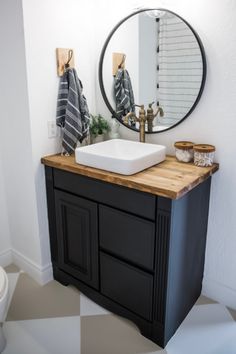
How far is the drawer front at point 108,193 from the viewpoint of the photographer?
54.9 inches

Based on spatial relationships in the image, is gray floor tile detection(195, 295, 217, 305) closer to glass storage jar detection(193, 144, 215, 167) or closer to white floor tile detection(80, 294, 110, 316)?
white floor tile detection(80, 294, 110, 316)

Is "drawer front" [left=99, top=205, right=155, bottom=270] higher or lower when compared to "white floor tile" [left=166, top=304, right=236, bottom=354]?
higher

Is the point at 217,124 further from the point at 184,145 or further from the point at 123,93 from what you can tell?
the point at 123,93

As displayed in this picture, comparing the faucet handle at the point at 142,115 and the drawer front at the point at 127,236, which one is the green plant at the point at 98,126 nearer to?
the faucet handle at the point at 142,115

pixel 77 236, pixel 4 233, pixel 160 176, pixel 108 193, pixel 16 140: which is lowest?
pixel 4 233

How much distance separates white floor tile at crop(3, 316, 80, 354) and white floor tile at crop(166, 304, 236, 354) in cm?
51

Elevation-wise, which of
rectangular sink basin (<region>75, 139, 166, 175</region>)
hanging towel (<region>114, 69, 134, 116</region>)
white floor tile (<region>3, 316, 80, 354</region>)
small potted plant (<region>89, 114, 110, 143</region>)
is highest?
hanging towel (<region>114, 69, 134, 116</region>)

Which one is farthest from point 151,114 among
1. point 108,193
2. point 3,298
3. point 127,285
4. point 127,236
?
point 3,298

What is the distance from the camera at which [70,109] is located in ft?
5.84

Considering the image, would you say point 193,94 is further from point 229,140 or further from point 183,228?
point 183,228

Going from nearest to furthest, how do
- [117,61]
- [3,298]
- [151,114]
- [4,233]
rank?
[3,298]
[151,114]
[117,61]
[4,233]

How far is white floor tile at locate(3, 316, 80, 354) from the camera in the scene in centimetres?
153

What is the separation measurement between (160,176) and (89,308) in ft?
3.12

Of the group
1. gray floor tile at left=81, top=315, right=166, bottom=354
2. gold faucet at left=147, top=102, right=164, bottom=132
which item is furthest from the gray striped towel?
gray floor tile at left=81, top=315, right=166, bottom=354
